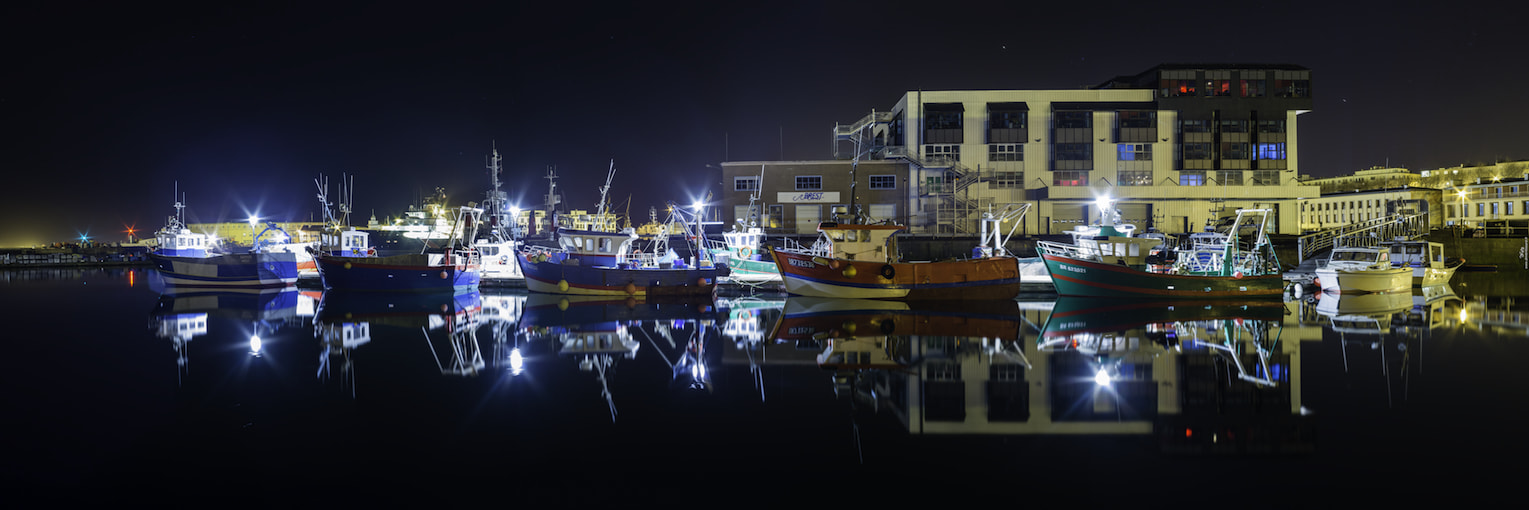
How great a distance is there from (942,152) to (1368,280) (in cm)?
2292

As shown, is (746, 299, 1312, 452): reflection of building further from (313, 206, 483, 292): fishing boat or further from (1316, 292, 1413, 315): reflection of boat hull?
(313, 206, 483, 292): fishing boat

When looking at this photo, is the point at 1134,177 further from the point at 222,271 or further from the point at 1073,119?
the point at 222,271

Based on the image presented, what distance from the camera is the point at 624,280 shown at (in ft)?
82.1

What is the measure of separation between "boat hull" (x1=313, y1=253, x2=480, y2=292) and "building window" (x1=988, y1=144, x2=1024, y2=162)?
102ft

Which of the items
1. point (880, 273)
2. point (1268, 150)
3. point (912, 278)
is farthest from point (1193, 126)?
point (880, 273)

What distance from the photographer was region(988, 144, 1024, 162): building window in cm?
4441

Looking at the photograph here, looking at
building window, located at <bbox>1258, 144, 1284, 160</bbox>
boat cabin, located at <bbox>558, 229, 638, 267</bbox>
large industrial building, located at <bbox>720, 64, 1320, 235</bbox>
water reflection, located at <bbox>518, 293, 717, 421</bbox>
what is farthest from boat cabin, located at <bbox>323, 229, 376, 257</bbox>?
building window, located at <bbox>1258, 144, 1284, 160</bbox>

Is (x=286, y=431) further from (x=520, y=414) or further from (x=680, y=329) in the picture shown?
(x=680, y=329)

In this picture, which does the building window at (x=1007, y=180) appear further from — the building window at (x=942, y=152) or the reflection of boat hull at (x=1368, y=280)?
the reflection of boat hull at (x=1368, y=280)

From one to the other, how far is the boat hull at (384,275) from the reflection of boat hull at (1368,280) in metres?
31.9

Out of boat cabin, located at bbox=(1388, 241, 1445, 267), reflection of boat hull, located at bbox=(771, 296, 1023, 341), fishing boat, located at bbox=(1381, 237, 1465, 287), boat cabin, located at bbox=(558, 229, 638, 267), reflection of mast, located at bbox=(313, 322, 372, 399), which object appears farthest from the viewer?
boat cabin, located at bbox=(558, 229, 638, 267)

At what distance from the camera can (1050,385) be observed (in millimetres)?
9273

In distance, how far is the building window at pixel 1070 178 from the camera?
4412cm

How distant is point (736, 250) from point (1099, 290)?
49.4 ft
